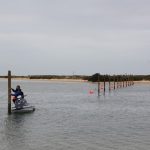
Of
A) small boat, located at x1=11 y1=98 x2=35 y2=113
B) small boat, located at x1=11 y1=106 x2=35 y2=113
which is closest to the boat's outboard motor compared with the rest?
small boat, located at x1=11 y1=98 x2=35 y2=113

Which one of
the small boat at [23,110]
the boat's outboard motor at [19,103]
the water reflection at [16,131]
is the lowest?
the water reflection at [16,131]

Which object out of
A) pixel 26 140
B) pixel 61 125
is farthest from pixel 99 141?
pixel 61 125

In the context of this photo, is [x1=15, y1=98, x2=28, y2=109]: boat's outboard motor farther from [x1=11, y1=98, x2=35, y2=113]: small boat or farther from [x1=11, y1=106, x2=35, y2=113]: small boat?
[x1=11, y1=106, x2=35, y2=113]: small boat

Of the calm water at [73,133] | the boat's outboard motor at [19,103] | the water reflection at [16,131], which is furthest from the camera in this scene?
the boat's outboard motor at [19,103]

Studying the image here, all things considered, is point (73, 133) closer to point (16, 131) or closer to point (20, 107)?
point (16, 131)

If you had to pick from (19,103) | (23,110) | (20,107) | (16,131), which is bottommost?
(16,131)

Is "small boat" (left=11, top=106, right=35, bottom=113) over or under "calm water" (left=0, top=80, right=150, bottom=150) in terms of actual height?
over

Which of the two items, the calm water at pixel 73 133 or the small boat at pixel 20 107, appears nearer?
the calm water at pixel 73 133

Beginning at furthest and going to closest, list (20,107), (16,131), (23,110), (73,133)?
(23,110) → (20,107) → (16,131) → (73,133)

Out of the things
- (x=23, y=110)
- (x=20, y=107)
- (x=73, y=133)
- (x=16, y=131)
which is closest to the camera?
(x=73, y=133)

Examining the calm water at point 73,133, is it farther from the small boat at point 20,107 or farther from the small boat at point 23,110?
the small boat at point 20,107

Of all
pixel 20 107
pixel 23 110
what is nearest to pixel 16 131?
pixel 20 107

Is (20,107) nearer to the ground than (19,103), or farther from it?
nearer to the ground

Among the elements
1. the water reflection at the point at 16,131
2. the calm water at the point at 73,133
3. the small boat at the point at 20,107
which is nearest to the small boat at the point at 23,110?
the small boat at the point at 20,107
